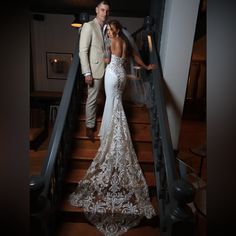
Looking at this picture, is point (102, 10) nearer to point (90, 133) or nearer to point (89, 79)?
point (89, 79)

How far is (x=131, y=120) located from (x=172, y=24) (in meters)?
1.21

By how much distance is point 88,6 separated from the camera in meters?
4.95

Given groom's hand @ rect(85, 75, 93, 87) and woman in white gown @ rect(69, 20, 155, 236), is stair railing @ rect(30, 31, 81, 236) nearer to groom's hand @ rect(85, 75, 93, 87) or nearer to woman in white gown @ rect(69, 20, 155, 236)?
groom's hand @ rect(85, 75, 93, 87)

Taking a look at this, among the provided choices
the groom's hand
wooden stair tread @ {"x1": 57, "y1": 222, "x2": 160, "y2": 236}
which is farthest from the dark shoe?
wooden stair tread @ {"x1": 57, "y1": 222, "x2": 160, "y2": 236}

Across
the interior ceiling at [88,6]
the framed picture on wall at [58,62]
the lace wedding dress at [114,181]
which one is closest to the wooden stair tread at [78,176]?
the lace wedding dress at [114,181]

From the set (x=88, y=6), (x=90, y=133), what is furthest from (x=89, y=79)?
(x=88, y=6)

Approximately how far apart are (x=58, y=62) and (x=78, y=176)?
463cm

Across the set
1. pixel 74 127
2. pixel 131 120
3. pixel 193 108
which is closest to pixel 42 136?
pixel 74 127

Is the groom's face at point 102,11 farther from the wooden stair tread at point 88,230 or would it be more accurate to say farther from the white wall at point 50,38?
the white wall at point 50,38

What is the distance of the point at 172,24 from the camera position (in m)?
2.43

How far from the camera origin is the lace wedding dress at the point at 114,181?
75.6 inches
